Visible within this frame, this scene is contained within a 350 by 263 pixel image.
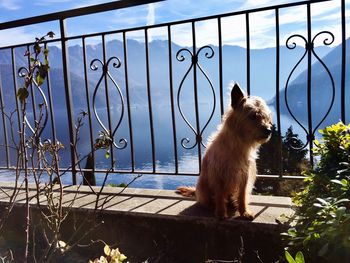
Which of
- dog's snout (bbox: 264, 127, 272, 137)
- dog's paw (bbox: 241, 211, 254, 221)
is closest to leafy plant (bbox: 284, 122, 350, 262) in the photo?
dog's snout (bbox: 264, 127, 272, 137)

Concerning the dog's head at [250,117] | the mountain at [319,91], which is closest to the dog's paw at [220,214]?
the dog's head at [250,117]

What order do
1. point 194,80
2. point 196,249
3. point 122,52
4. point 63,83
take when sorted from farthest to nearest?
point 63,83 → point 122,52 → point 194,80 → point 196,249

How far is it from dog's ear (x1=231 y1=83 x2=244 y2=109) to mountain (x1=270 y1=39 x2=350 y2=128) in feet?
1.86

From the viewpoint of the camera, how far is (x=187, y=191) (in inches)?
138

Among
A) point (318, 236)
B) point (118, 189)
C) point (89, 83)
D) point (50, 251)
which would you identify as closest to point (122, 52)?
point (89, 83)

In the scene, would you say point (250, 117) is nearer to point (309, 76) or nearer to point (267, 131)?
point (267, 131)

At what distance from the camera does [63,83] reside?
402cm

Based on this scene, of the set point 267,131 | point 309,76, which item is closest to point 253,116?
point 267,131

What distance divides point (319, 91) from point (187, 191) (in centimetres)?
147

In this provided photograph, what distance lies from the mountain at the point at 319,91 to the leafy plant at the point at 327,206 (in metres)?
0.96

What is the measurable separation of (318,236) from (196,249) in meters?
1.56

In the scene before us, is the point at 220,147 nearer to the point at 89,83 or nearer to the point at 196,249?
the point at 196,249

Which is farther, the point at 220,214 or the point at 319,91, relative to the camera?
the point at 319,91

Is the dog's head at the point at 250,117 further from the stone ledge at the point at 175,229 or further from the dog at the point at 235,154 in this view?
the stone ledge at the point at 175,229
